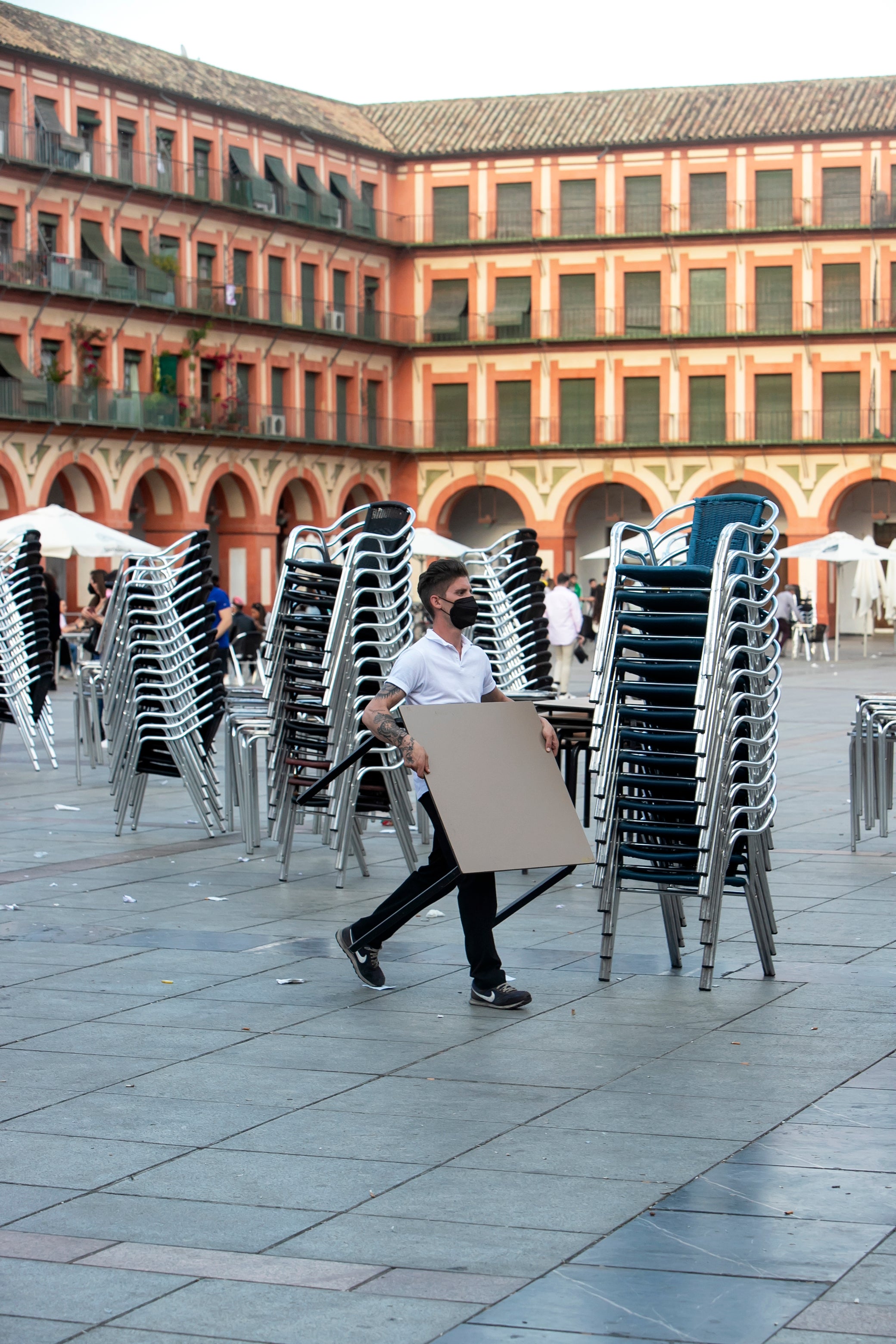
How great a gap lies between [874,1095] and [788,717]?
18427mm

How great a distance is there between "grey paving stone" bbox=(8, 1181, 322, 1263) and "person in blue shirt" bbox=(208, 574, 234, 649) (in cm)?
841

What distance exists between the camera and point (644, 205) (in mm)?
57281

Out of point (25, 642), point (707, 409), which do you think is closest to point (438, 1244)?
point (25, 642)

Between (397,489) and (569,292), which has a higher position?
(569,292)

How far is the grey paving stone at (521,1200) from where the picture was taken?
16.4ft

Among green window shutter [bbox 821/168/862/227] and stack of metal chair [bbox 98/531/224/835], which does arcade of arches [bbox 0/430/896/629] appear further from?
stack of metal chair [bbox 98/531/224/835]

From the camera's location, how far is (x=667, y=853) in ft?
26.9

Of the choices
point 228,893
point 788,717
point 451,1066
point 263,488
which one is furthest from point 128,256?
point 451,1066

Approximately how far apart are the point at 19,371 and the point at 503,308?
17.7m

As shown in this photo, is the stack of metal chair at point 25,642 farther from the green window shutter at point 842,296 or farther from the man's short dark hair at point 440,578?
the green window shutter at point 842,296

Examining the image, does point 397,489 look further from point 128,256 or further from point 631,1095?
point 631,1095

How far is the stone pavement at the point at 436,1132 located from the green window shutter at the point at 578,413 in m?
48.3

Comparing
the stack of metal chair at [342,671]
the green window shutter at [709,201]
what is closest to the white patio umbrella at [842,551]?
the green window shutter at [709,201]

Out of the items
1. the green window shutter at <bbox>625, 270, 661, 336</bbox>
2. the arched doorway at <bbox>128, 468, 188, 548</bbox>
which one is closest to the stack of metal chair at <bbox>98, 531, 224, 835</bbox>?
the arched doorway at <bbox>128, 468, 188, 548</bbox>
